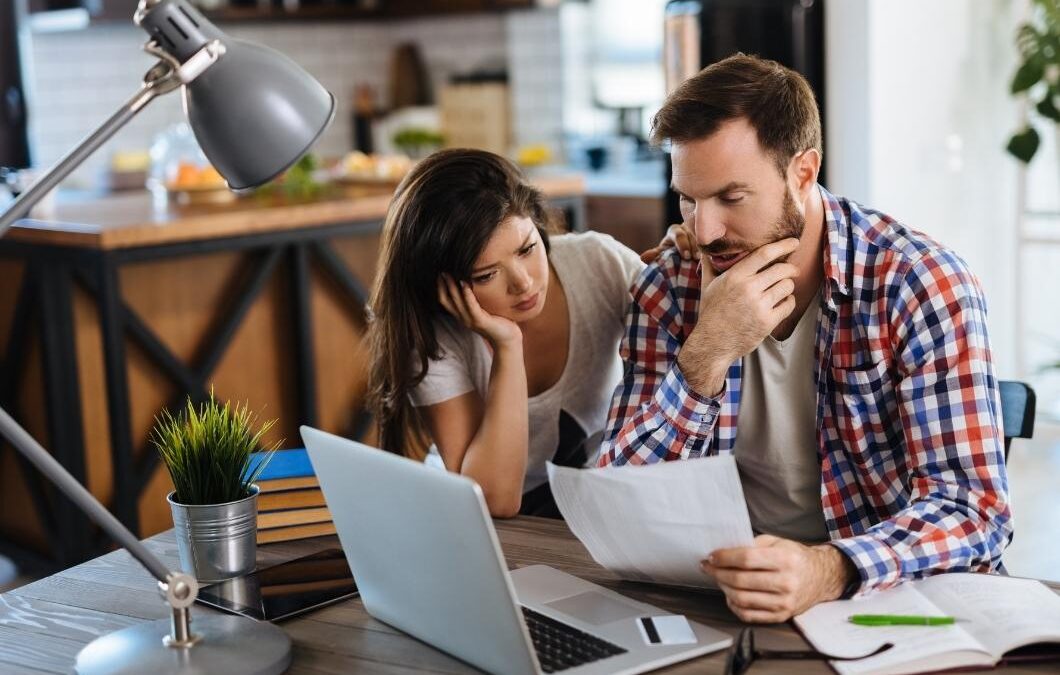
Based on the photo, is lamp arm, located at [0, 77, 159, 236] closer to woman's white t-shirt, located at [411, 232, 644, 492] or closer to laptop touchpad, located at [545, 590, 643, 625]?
laptop touchpad, located at [545, 590, 643, 625]

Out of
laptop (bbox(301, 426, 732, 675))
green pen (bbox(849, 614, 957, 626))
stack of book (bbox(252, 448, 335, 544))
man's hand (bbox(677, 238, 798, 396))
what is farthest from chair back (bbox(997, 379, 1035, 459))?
stack of book (bbox(252, 448, 335, 544))

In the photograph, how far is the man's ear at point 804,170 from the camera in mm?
1813

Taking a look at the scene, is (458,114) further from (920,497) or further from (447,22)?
(920,497)

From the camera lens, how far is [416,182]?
6.90ft

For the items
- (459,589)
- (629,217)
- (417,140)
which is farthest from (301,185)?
(459,589)

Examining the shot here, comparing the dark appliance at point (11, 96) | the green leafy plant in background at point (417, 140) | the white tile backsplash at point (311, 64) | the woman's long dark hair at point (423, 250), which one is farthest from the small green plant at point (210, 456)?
the dark appliance at point (11, 96)

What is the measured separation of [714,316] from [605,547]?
1.44 feet

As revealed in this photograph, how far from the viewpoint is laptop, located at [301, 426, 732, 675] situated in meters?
1.24

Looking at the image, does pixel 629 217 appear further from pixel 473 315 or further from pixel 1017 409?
pixel 1017 409

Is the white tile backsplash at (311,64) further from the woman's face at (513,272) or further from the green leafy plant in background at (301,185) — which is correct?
the woman's face at (513,272)

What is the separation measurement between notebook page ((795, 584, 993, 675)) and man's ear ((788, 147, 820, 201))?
0.62 metres

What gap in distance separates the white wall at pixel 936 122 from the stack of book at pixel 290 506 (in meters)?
2.40

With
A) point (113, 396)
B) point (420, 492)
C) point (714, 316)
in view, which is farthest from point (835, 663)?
point (113, 396)

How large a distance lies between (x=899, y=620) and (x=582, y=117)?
→ 5.14 meters
